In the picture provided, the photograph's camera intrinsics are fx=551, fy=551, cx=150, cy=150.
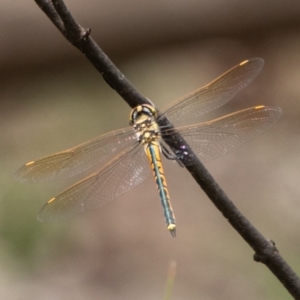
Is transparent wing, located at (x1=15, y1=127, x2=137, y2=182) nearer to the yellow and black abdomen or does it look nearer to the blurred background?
the yellow and black abdomen

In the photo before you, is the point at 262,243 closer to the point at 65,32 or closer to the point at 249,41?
the point at 65,32

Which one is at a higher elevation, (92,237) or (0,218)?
(0,218)

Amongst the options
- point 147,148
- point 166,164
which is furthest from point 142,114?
point 166,164

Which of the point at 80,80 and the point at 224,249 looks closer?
the point at 224,249

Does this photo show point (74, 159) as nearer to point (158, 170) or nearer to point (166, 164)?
point (158, 170)

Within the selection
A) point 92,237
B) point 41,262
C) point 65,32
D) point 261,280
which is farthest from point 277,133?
point 65,32

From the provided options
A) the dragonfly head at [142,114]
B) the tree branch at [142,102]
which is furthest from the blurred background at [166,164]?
the tree branch at [142,102]
